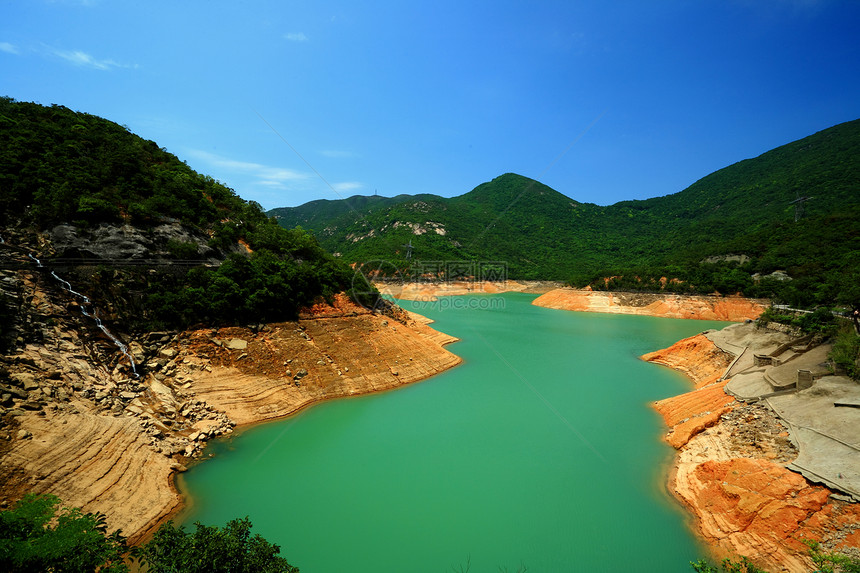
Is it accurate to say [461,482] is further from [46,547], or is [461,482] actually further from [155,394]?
[155,394]

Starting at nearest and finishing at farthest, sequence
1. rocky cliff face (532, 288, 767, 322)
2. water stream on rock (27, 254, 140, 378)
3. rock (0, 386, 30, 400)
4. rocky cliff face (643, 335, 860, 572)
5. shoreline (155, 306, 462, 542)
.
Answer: rocky cliff face (643, 335, 860, 572) → rock (0, 386, 30, 400) → shoreline (155, 306, 462, 542) → water stream on rock (27, 254, 140, 378) → rocky cliff face (532, 288, 767, 322)

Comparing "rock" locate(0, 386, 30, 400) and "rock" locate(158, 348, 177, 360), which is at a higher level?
"rock" locate(0, 386, 30, 400)

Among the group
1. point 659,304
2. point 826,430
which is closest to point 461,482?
point 826,430

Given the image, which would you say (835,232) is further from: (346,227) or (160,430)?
(346,227)

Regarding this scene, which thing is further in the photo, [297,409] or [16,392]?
[297,409]

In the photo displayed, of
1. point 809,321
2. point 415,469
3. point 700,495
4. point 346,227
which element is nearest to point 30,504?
point 415,469

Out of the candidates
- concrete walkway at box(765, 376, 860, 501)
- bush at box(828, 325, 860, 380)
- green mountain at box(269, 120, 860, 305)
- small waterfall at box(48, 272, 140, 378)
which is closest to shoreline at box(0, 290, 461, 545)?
small waterfall at box(48, 272, 140, 378)

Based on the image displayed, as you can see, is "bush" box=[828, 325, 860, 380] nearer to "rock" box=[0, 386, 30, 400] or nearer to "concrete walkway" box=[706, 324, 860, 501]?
"concrete walkway" box=[706, 324, 860, 501]
